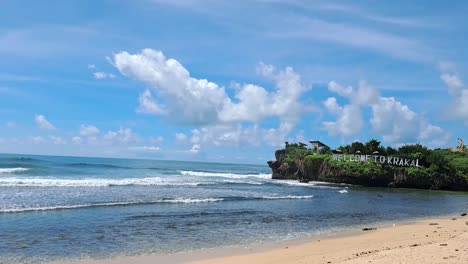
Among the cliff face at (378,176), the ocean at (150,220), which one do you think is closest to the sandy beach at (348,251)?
the ocean at (150,220)

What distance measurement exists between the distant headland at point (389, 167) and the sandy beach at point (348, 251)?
39670 mm

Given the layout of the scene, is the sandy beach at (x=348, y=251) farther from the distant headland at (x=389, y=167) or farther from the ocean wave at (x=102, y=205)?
the distant headland at (x=389, y=167)

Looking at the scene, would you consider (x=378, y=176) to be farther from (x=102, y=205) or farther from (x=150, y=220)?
(x=150, y=220)

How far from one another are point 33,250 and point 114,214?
874 cm

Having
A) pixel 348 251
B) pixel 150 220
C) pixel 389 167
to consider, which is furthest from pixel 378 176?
pixel 348 251

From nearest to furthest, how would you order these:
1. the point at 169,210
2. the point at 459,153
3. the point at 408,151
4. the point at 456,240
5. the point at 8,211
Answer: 1. the point at 456,240
2. the point at 8,211
3. the point at 169,210
4. the point at 408,151
5. the point at 459,153

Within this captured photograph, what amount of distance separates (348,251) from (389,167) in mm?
46766

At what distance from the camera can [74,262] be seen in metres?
12.8

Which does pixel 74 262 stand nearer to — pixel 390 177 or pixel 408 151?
pixel 390 177

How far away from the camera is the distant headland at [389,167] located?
184 feet

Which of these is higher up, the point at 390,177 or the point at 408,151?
the point at 408,151

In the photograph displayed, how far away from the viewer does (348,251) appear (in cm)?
1430

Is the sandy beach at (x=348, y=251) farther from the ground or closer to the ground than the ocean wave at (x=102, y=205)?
farther from the ground

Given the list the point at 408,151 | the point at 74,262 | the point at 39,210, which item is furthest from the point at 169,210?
the point at 408,151
